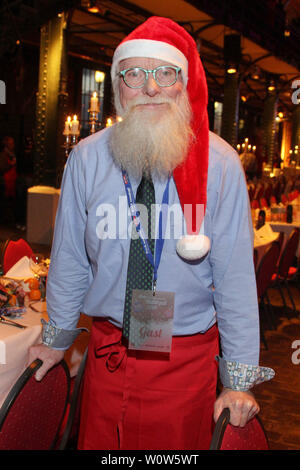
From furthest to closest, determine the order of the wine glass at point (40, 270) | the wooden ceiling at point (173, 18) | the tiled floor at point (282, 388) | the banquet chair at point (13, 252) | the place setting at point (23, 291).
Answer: the wooden ceiling at point (173, 18) → the banquet chair at point (13, 252) → the tiled floor at point (282, 388) → the wine glass at point (40, 270) → the place setting at point (23, 291)

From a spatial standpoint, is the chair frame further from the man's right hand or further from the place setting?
the place setting

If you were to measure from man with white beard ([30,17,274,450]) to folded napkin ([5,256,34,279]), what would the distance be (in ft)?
4.90

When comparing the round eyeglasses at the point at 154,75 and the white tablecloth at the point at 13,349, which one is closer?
the round eyeglasses at the point at 154,75

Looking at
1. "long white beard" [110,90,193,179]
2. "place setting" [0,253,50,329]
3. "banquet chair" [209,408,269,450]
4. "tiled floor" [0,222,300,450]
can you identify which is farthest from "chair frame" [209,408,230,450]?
"tiled floor" [0,222,300,450]

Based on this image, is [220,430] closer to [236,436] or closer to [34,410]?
[236,436]

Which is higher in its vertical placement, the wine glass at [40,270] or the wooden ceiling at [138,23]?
the wooden ceiling at [138,23]

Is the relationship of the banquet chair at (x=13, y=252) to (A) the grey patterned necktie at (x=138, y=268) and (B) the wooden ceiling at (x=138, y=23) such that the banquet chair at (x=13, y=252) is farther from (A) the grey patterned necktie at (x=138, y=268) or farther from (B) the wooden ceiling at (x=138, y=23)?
(B) the wooden ceiling at (x=138, y=23)

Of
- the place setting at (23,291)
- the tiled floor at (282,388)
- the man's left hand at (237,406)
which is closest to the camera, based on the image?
the man's left hand at (237,406)

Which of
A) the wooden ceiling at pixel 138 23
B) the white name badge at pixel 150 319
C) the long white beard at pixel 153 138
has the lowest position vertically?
the white name badge at pixel 150 319

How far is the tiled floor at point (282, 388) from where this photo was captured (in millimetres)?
2945

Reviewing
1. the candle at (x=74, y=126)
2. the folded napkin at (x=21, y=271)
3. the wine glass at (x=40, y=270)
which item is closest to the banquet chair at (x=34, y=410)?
the wine glass at (x=40, y=270)

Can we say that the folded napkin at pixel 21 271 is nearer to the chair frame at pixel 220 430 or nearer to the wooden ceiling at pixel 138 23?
the chair frame at pixel 220 430

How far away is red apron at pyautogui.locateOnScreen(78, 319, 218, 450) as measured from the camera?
1438mm
